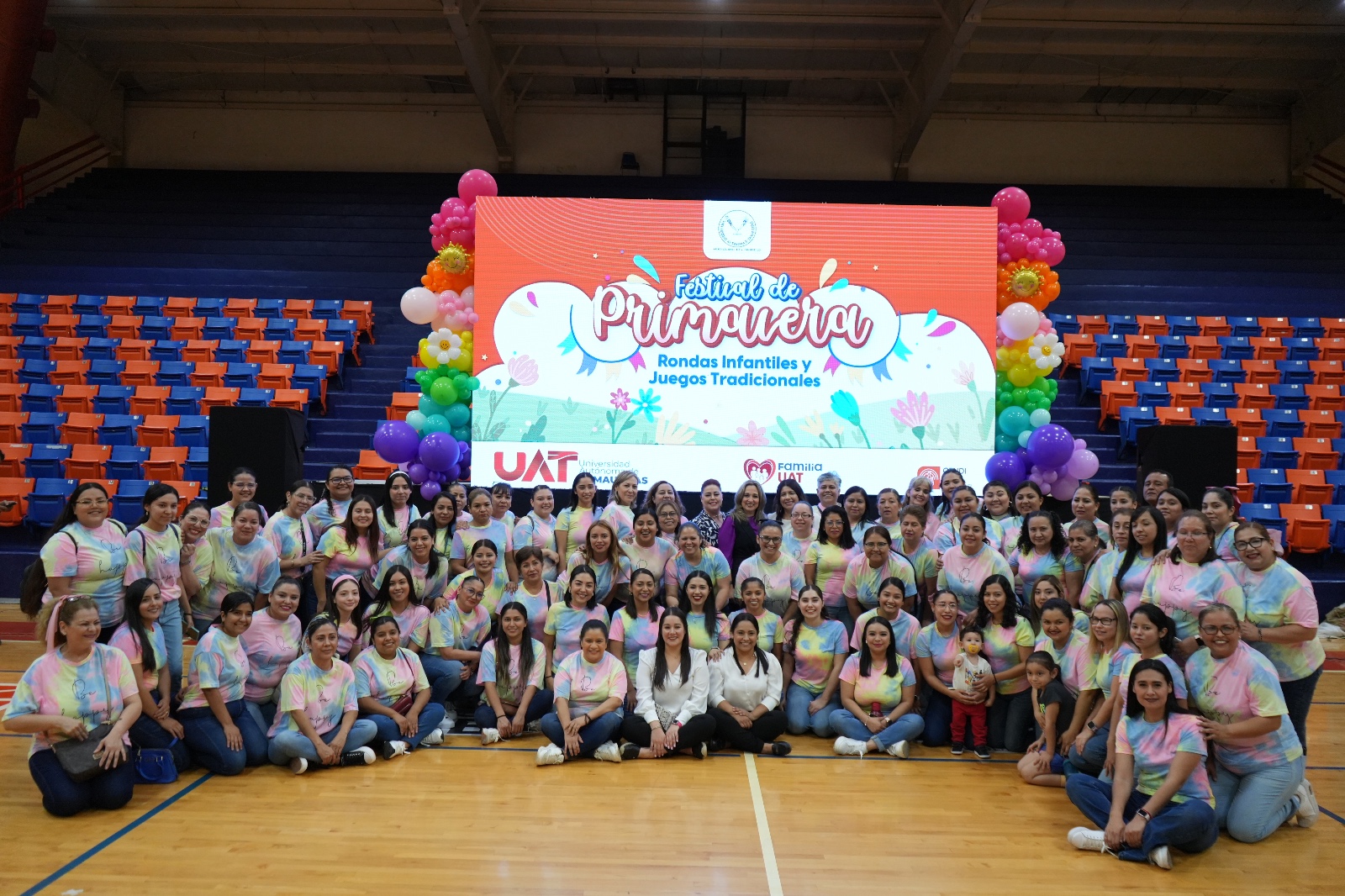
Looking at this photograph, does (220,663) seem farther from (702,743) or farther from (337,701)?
(702,743)

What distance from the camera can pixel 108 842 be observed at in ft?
12.8

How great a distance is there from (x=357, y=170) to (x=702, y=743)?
14.5m

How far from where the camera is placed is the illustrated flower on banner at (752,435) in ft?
29.0

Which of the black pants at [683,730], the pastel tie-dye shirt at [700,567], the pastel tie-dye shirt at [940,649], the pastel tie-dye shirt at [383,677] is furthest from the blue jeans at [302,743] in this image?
the pastel tie-dye shirt at [940,649]

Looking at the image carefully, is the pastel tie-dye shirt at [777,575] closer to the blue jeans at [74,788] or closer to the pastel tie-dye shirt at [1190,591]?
the pastel tie-dye shirt at [1190,591]

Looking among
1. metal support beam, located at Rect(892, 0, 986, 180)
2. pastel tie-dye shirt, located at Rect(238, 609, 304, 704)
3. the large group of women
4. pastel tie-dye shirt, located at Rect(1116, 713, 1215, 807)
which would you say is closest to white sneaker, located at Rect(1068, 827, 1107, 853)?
the large group of women

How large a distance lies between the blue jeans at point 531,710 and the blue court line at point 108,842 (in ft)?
4.53

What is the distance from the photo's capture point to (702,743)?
5227mm

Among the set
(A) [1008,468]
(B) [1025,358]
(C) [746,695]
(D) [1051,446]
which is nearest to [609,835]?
(C) [746,695]

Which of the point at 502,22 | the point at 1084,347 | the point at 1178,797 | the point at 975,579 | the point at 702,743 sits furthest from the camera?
the point at 502,22

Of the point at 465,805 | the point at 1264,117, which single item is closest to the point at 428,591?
the point at 465,805

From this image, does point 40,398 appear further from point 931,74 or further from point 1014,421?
point 931,74

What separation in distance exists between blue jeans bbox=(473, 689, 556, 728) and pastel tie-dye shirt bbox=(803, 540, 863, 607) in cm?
180

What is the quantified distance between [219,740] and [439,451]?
3.88 m
